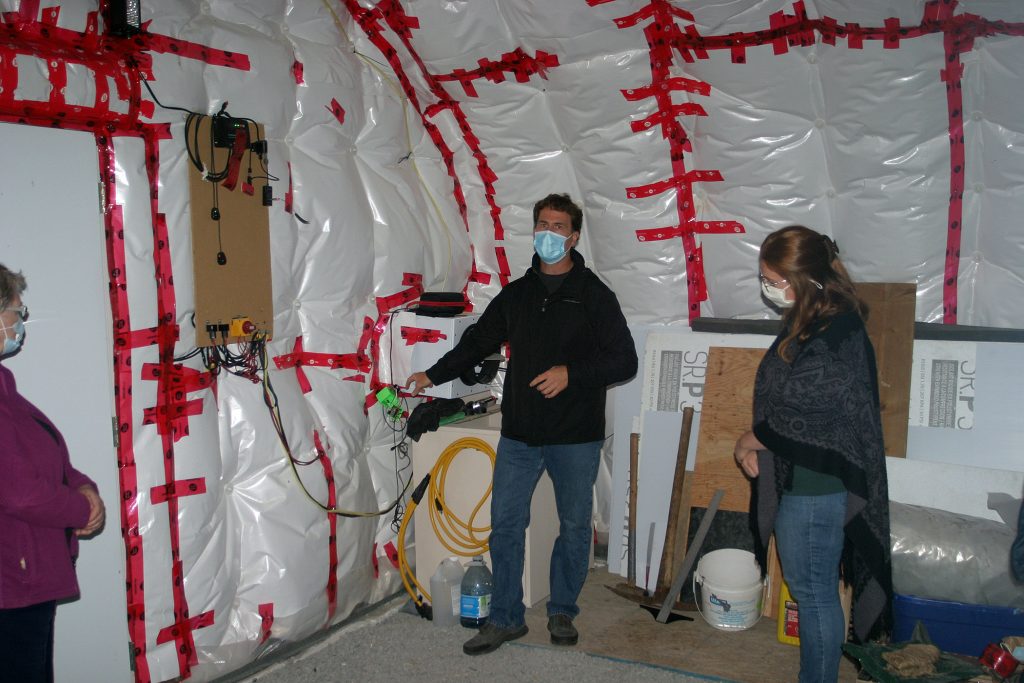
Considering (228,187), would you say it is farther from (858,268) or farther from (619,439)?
(858,268)

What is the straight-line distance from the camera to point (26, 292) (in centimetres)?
253

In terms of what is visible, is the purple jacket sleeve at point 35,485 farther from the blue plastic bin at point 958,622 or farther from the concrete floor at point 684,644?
the blue plastic bin at point 958,622

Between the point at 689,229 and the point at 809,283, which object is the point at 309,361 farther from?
the point at 809,283

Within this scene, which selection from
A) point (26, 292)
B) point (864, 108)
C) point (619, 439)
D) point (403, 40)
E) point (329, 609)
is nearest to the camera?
point (26, 292)

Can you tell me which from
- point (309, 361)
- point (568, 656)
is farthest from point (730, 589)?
point (309, 361)

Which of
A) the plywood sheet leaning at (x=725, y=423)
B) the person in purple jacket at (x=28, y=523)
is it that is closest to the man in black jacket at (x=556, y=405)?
the plywood sheet leaning at (x=725, y=423)

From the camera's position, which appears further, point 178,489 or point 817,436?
point 178,489

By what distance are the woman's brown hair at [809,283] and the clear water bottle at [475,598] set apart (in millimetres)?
1649

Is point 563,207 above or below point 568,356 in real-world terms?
above

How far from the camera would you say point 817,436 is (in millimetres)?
2287

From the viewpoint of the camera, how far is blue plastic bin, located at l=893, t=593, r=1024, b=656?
2.86 m

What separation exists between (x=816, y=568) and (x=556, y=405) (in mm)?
1066

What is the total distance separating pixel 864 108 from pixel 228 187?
7.87 ft

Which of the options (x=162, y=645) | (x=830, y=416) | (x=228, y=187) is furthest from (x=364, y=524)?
(x=830, y=416)
